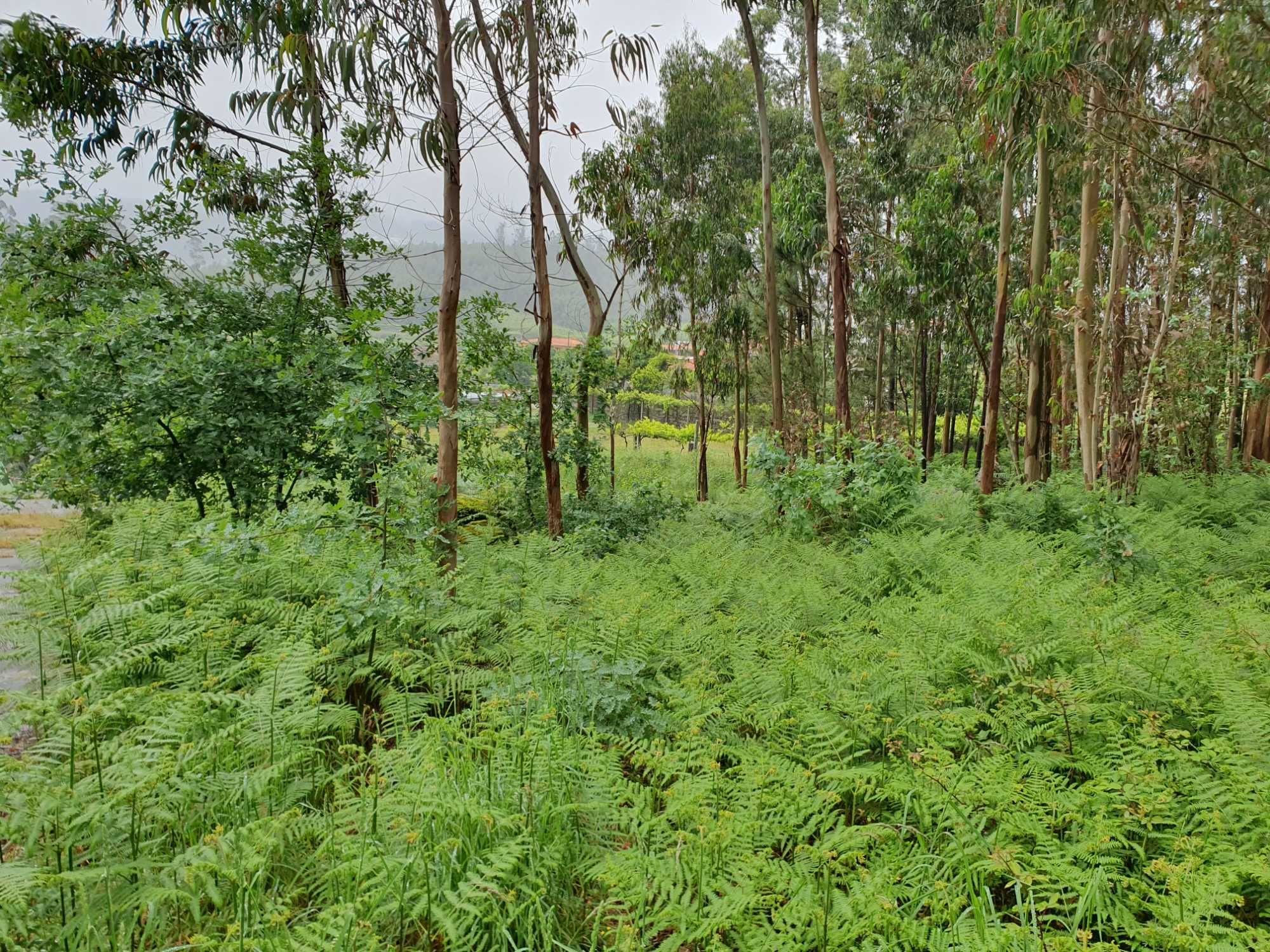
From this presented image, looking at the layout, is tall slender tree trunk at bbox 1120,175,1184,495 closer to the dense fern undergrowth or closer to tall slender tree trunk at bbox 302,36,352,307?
the dense fern undergrowth

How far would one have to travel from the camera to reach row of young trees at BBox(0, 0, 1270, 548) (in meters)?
5.66

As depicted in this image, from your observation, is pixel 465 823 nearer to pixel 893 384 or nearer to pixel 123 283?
pixel 123 283

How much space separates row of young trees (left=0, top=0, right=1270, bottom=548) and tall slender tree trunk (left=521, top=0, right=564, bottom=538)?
30 millimetres

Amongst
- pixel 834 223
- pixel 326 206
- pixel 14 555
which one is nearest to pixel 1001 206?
pixel 834 223

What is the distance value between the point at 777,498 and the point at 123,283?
6632 mm

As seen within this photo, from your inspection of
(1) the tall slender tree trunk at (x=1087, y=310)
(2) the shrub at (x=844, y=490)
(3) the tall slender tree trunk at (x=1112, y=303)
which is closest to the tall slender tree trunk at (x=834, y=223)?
(2) the shrub at (x=844, y=490)

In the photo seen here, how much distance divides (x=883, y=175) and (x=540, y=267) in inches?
360

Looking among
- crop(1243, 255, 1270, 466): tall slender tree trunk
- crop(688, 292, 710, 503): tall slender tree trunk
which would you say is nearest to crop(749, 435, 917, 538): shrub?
crop(688, 292, 710, 503): tall slender tree trunk

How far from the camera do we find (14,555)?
6.91 meters

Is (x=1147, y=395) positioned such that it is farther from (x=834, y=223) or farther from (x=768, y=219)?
(x=768, y=219)

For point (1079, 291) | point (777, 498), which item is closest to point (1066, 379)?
point (1079, 291)

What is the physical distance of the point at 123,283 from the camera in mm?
5879

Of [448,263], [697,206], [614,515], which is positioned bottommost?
[614,515]

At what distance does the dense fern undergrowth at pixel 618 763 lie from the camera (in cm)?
182
